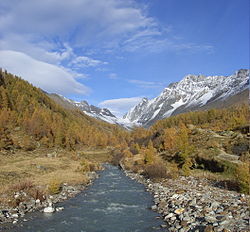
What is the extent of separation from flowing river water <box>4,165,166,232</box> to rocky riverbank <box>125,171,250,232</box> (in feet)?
4.59

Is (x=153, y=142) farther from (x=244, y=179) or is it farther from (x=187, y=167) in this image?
(x=244, y=179)

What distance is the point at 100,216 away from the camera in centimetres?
2583

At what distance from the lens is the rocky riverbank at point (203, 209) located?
61.4ft

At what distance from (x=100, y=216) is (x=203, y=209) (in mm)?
9931

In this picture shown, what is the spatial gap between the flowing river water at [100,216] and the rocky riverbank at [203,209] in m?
1.40

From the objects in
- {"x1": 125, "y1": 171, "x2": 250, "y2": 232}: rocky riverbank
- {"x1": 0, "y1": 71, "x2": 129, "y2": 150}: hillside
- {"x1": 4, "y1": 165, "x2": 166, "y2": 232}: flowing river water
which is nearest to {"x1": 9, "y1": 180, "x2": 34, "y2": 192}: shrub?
{"x1": 4, "y1": 165, "x2": 166, "y2": 232}: flowing river water

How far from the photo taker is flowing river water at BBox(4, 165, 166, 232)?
71.9ft

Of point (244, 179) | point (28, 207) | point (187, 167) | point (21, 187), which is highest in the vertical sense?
point (244, 179)

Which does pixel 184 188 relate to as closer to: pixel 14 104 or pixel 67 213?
pixel 67 213

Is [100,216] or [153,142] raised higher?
[153,142]

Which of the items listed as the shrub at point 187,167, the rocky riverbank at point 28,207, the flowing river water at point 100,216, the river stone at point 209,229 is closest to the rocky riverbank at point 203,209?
the river stone at point 209,229

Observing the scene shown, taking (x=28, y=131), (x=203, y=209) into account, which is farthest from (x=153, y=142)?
(x=203, y=209)

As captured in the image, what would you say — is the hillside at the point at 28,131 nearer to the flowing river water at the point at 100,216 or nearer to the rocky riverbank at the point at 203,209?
the flowing river water at the point at 100,216

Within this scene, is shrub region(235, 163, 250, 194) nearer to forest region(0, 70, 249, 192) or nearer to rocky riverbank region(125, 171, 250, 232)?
forest region(0, 70, 249, 192)
